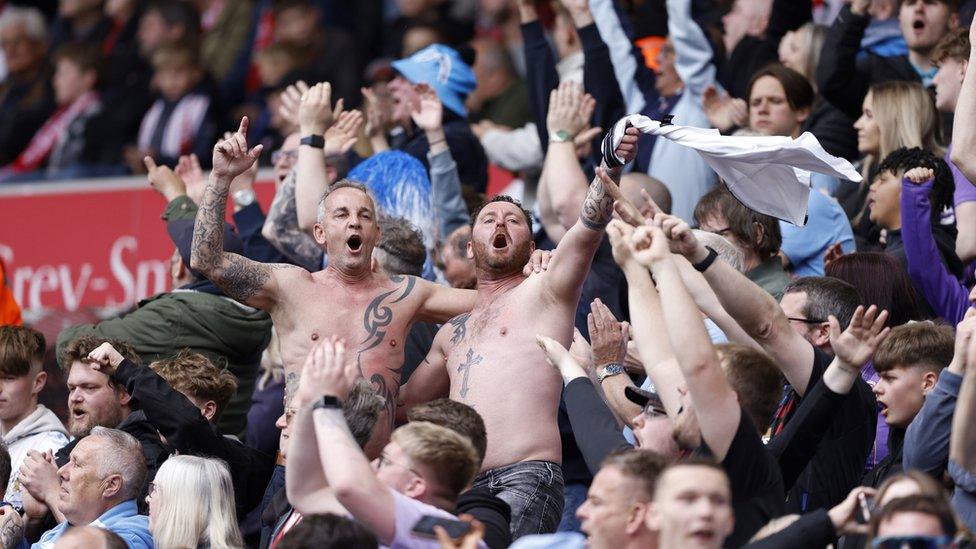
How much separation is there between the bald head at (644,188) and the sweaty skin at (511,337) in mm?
1176

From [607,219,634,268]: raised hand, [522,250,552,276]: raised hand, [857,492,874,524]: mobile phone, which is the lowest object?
[857,492,874,524]: mobile phone

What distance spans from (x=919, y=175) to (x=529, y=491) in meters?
2.30

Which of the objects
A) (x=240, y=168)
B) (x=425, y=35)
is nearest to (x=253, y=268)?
(x=240, y=168)

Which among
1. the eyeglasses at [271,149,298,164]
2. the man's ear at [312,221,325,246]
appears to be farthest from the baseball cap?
the man's ear at [312,221,325,246]

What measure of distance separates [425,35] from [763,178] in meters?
6.88

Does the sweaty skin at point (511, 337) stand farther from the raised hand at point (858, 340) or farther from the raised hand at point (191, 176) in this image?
the raised hand at point (191, 176)

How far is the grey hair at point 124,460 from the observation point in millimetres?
6770

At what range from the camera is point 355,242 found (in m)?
7.11

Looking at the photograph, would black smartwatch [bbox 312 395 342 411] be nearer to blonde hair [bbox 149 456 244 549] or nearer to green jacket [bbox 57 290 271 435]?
blonde hair [bbox 149 456 244 549]

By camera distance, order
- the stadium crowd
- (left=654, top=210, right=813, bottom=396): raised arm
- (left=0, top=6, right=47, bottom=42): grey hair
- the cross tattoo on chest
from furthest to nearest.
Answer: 1. (left=0, top=6, right=47, bottom=42): grey hair
2. the cross tattoo on chest
3. (left=654, top=210, right=813, bottom=396): raised arm
4. the stadium crowd

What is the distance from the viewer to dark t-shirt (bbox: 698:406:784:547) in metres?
4.95

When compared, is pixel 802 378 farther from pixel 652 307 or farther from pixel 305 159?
pixel 305 159

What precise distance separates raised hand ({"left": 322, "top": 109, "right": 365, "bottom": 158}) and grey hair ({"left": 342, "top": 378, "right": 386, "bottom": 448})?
3.16m

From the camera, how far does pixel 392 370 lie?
702 cm
